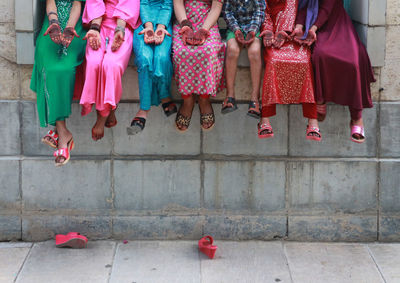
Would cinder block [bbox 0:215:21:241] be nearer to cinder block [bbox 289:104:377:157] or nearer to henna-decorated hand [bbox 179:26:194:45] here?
henna-decorated hand [bbox 179:26:194:45]

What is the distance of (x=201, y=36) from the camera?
16.6 ft

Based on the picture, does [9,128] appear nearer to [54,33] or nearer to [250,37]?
[54,33]

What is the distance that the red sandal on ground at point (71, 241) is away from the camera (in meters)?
5.25

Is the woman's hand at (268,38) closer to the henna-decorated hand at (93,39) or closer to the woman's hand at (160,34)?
the woman's hand at (160,34)

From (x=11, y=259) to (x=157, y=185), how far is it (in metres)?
1.22

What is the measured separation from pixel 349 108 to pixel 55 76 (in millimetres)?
2175

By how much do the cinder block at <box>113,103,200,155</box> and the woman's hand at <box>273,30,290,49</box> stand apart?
799 mm

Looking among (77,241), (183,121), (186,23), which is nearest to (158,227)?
(77,241)

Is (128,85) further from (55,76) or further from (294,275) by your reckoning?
(294,275)

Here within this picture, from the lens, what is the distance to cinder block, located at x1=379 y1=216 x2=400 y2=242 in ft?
17.9

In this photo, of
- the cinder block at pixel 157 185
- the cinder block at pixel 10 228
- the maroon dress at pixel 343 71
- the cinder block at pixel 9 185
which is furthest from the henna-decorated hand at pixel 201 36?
the cinder block at pixel 10 228

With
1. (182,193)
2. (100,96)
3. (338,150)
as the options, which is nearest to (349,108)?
(338,150)

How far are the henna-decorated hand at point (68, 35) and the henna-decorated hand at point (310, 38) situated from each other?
1.71 meters

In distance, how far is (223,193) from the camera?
17.8 ft
